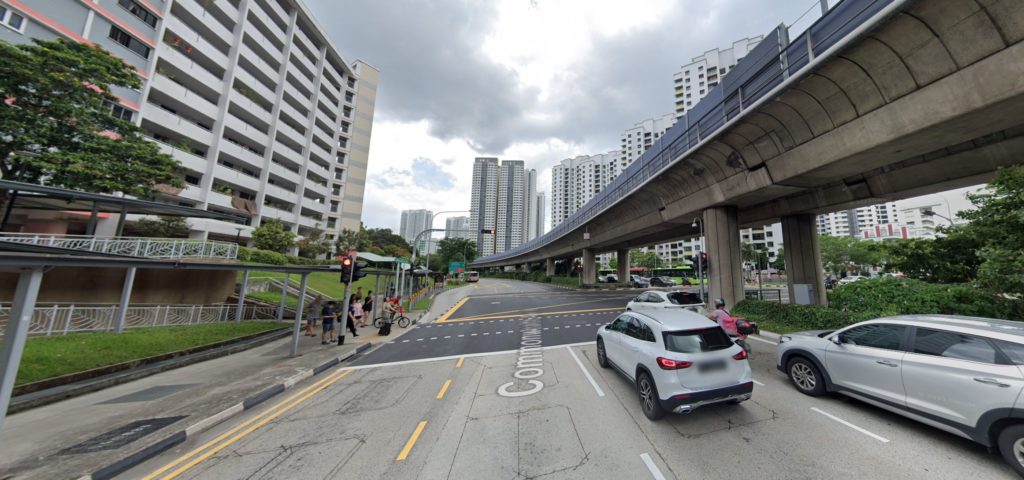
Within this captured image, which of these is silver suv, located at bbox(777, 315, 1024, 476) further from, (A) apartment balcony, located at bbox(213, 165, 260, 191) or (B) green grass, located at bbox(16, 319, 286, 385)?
(A) apartment balcony, located at bbox(213, 165, 260, 191)

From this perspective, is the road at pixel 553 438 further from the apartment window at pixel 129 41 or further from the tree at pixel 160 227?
the apartment window at pixel 129 41

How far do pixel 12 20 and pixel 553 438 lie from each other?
3653cm

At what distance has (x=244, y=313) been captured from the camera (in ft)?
57.6

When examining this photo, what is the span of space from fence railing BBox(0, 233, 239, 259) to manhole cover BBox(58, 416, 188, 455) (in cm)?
1393

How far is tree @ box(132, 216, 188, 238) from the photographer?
79.9 ft

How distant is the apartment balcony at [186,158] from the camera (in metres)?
26.6

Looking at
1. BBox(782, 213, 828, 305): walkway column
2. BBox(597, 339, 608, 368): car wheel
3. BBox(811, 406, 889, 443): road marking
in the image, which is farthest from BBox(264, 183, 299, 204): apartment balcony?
BBox(782, 213, 828, 305): walkway column

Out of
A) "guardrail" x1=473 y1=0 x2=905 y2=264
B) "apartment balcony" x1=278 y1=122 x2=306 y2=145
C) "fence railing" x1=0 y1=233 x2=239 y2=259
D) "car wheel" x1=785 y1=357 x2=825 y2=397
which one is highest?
"apartment balcony" x1=278 y1=122 x2=306 y2=145

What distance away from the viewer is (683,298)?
1331 cm

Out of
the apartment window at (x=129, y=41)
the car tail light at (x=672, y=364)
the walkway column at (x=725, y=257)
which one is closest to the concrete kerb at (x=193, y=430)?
the car tail light at (x=672, y=364)

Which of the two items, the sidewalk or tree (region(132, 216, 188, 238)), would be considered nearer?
the sidewalk

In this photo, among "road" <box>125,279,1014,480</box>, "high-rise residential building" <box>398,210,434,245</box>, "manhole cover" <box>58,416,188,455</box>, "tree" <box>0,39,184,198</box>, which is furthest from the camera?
"high-rise residential building" <box>398,210,434,245</box>

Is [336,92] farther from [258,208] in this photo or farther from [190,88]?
[258,208]

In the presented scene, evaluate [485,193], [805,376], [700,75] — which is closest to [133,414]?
[805,376]
